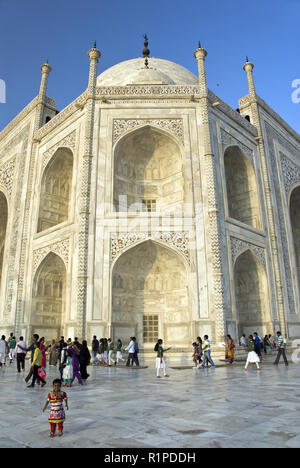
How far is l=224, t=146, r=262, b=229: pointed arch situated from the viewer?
18.5 meters

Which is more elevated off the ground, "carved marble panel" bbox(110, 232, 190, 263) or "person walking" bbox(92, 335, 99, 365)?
"carved marble panel" bbox(110, 232, 190, 263)

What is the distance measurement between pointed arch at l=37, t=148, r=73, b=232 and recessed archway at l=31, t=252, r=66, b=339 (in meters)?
2.17

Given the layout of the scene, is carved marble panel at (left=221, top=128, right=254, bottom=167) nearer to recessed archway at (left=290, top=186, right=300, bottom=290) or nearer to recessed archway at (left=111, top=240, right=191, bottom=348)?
recessed archway at (left=111, top=240, right=191, bottom=348)

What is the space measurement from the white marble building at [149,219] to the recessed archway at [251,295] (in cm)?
5

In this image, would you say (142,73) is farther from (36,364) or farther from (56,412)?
(56,412)

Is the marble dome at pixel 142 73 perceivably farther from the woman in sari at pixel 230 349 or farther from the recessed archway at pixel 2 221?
the woman in sari at pixel 230 349

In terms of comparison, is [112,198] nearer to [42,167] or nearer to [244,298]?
[42,167]

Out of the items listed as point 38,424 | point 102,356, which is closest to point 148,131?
point 102,356

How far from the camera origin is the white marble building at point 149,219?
571 inches

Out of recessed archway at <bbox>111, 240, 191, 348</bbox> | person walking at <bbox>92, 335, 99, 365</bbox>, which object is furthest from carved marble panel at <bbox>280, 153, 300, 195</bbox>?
person walking at <bbox>92, 335, 99, 365</bbox>

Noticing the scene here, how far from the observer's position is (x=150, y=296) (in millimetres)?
15867

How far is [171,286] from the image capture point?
15648 mm
